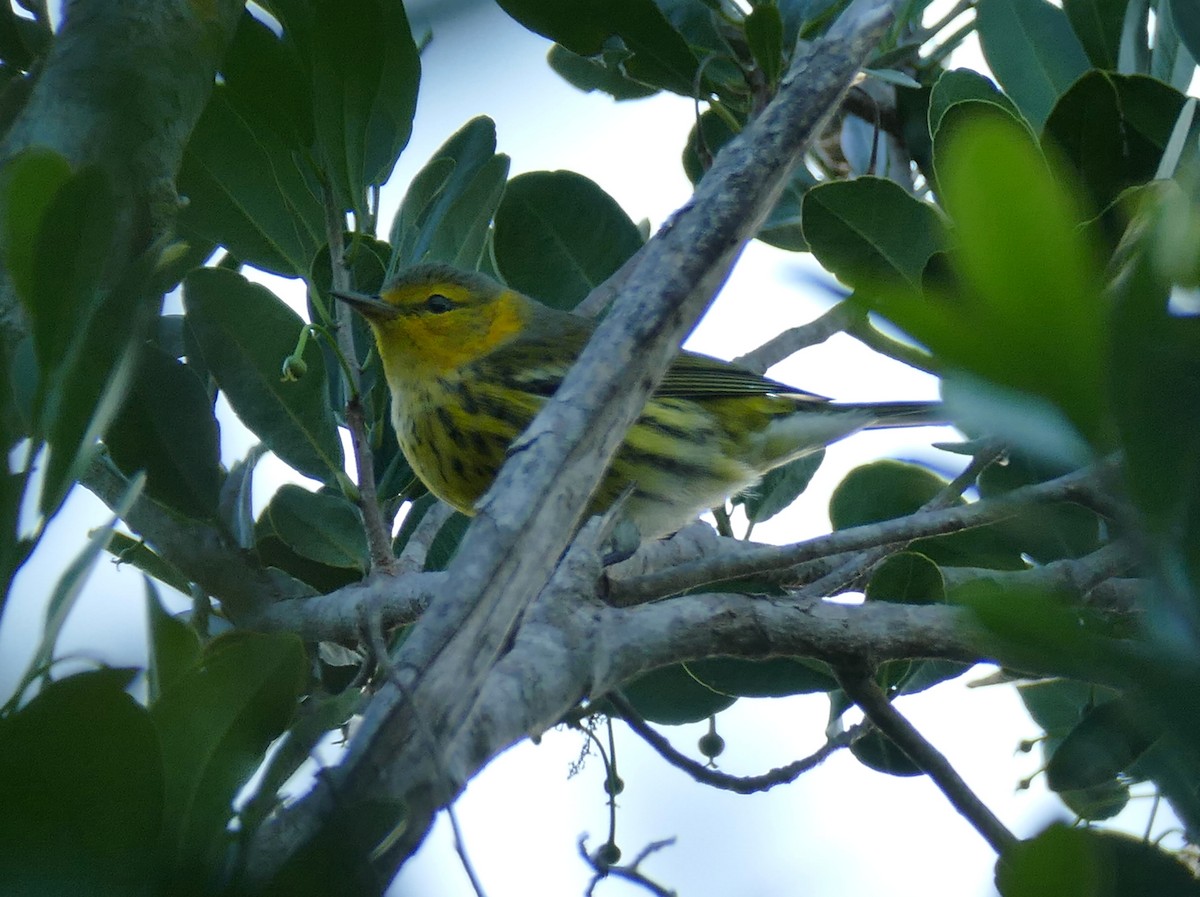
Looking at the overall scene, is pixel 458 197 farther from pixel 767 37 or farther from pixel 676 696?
pixel 676 696

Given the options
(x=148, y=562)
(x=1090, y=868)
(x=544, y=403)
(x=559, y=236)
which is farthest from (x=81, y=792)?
(x=544, y=403)

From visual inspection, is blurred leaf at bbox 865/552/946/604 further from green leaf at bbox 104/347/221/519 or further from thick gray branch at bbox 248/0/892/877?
green leaf at bbox 104/347/221/519

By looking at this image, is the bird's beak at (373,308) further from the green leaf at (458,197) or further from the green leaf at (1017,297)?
the green leaf at (1017,297)

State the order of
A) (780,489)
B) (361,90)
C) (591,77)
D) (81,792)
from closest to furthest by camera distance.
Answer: (81,792), (361,90), (780,489), (591,77)

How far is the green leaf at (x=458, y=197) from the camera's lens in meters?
2.76

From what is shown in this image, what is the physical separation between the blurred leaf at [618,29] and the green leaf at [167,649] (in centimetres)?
168

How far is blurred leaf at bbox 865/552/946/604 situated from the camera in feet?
6.62

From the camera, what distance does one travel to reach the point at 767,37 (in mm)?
2521

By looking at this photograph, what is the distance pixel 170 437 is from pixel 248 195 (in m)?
0.56

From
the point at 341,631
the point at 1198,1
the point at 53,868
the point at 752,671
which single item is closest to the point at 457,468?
the point at 341,631

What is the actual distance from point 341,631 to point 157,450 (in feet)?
1.56

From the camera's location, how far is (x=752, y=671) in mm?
2182

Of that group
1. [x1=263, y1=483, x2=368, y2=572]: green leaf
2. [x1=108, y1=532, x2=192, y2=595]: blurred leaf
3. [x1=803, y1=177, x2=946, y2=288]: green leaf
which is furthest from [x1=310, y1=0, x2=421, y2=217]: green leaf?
[x1=108, y1=532, x2=192, y2=595]: blurred leaf

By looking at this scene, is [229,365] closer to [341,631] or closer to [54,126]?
[341,631]
